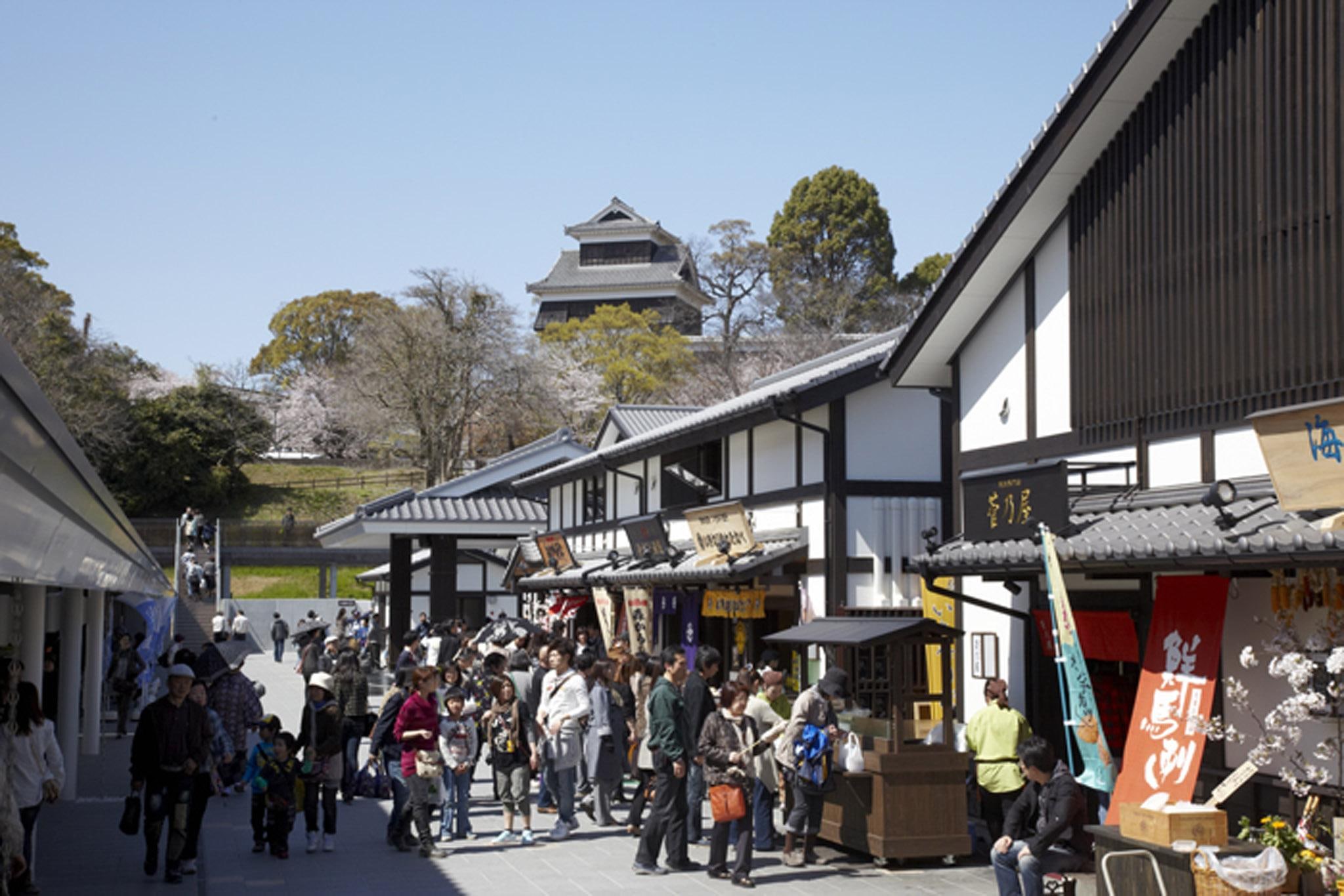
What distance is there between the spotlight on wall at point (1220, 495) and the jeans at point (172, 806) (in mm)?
8554

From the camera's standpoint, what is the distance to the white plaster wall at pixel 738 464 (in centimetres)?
2113

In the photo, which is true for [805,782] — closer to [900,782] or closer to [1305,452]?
[900,782]

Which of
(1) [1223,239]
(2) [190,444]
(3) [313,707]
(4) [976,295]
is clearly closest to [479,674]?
(3) [313,707]

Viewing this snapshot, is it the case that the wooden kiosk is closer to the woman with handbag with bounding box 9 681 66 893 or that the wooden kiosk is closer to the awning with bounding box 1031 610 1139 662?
the awning with bounding box 1031 610 1139 662

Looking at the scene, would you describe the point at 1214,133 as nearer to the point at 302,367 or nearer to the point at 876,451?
the point at 876,451

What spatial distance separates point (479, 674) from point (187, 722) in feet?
26.8

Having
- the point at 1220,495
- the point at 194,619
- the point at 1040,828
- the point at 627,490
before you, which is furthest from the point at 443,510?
the point at 1220,495

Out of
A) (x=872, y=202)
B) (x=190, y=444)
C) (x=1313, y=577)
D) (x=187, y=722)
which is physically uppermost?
(x=872, y=202)

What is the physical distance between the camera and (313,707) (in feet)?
41.5

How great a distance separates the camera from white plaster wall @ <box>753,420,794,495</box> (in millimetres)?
19469

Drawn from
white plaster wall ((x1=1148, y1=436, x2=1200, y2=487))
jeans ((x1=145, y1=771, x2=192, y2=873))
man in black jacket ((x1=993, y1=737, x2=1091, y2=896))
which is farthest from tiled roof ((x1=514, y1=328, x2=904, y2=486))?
jeans ((x1=145, y1=771, x2=192, y2=873))

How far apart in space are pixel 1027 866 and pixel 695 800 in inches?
184

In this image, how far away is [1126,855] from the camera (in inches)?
339

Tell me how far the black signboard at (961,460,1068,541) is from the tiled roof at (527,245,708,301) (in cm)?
6234
